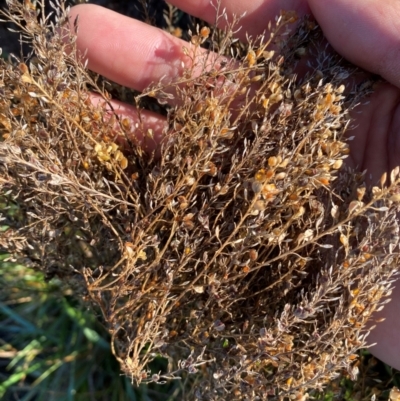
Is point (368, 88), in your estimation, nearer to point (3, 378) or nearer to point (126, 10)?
point (126, 10)

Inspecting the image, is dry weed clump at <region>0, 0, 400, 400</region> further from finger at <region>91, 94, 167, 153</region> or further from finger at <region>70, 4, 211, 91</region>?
finger at <region>70, 4, 211, 91</region>

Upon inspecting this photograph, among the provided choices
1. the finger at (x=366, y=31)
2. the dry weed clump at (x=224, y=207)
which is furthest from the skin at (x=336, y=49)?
the dry weed clump at (x=224, y=207)

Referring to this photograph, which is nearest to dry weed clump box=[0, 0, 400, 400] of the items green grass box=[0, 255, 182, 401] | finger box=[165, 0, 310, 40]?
finger box=[165, 0, 310, 40]

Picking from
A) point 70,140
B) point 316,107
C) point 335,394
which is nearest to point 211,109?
point 316,107

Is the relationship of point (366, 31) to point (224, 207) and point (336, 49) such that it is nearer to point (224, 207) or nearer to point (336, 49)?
point (336, 49)

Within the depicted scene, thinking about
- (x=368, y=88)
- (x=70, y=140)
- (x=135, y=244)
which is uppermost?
(x=368, y=88)

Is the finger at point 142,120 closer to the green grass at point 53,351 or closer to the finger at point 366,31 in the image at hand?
the finger at point 366,31
